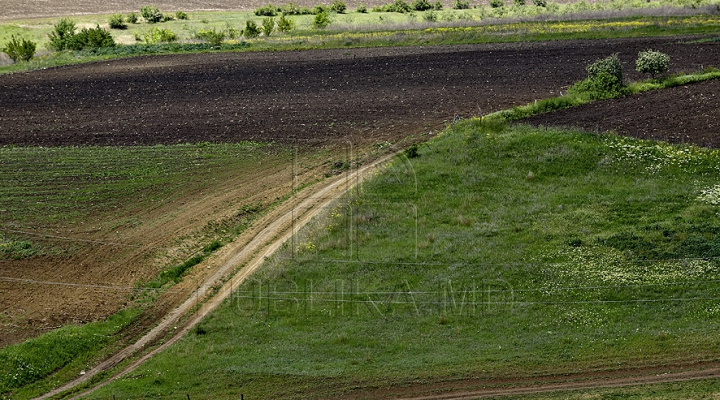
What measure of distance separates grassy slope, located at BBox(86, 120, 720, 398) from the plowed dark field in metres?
8.95

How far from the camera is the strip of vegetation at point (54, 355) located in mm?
28375

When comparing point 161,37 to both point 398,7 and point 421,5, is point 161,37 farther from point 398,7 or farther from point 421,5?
Answer: point 421,5

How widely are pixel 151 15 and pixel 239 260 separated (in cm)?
7985

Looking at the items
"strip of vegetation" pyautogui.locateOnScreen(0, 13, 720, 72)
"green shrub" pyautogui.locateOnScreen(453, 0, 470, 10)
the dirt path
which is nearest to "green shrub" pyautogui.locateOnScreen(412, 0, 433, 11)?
"green shrub" pyautogui.locateOnScreen(453, 0, 470, 10)

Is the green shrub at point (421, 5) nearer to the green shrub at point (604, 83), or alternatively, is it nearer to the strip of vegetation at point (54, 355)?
the green shrub at point (604, 83)

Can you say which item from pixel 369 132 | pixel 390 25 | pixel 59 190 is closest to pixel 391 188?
pixel 369 132

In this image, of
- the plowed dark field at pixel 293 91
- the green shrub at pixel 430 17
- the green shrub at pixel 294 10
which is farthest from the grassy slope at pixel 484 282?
the green shrub at pixel 294 10

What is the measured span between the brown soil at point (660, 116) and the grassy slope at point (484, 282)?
8.78ft

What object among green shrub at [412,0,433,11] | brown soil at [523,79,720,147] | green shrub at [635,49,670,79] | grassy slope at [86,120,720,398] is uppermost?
green shrub at [412,0,433,11]

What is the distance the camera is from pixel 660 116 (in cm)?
4681

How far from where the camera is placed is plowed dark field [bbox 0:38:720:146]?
50.7m

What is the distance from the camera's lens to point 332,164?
145 ft

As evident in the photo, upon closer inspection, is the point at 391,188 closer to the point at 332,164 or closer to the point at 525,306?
the point at 332,164

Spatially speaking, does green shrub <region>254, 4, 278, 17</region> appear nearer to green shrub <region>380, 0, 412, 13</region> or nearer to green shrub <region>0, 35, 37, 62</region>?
green shrub <region>380, 0, 412, 13</region>
